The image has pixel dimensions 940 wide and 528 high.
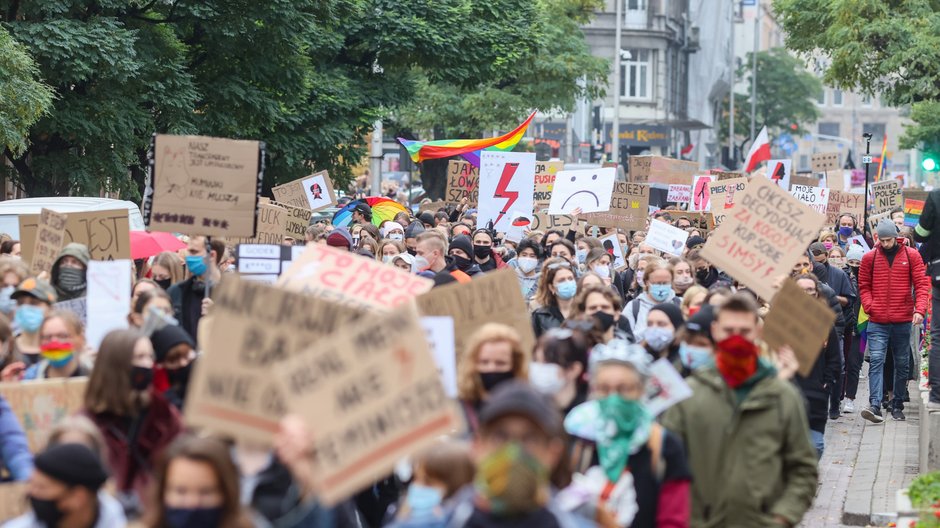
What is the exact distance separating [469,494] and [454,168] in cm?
2000

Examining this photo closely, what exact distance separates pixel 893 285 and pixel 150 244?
6.86m

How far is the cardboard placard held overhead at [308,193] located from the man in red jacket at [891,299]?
27.4ft

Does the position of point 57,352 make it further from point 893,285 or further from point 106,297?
point 893,285

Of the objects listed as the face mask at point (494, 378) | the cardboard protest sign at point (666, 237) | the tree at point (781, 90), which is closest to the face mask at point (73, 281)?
the face mask at point (494, 378)

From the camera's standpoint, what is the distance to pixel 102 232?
474 inches

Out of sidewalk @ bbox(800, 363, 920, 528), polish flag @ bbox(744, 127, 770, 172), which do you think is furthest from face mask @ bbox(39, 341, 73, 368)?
polish flag @ bbox(744, 127, 770, 172)

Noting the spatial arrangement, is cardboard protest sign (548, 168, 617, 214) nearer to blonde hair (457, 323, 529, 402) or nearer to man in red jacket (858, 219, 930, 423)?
man in red jacket (858, 219, 930, 423)

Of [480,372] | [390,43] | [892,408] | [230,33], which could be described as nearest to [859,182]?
[390,43]

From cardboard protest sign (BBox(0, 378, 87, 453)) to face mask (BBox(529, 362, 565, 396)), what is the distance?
5.99ft

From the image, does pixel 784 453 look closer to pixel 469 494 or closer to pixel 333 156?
pixel 469 494

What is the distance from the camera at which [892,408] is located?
15.2 metres

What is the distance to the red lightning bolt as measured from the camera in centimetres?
1739

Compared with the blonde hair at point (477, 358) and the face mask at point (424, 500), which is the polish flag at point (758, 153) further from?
the face mask at point (424, 500)

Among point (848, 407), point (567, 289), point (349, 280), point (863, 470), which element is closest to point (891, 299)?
point (848, 407)
